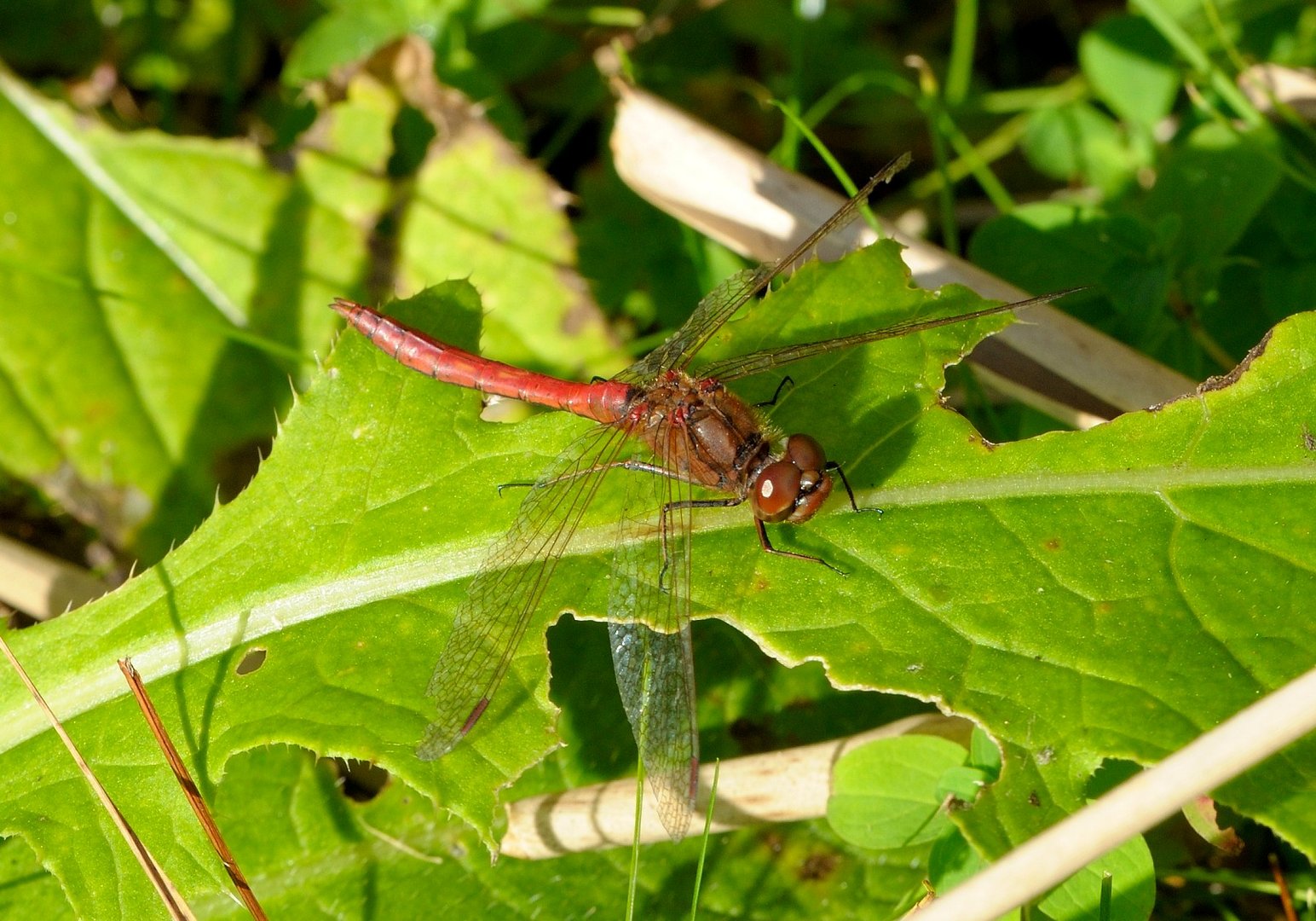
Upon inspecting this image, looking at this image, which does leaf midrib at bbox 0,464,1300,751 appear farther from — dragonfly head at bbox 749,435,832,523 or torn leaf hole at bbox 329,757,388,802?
torn leaf hole at bbox 329,757,388,802

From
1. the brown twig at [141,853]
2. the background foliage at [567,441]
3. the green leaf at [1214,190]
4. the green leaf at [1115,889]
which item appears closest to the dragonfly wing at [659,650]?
the background foliage at [567,441]

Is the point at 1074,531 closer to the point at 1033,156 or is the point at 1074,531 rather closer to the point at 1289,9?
Answer: the point at 1033,156

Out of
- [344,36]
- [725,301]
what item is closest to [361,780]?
[725,301]

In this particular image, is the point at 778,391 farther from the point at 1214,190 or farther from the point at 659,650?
the point at 1214,190

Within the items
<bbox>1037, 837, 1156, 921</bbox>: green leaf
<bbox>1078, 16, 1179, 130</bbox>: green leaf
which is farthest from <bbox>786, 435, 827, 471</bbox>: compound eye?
<bbox>1078, 16, 1179, 130</bbox>: green leaf

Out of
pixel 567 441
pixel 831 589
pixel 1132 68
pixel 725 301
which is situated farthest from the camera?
pixel 1132 68
